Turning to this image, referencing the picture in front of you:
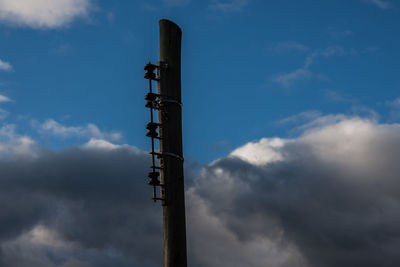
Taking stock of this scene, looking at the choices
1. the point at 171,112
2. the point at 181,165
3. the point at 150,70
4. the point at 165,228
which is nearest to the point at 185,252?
the point at 165,228

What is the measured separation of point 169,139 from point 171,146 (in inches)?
6.8

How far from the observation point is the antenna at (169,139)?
14117mm

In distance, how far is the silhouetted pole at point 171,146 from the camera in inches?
555

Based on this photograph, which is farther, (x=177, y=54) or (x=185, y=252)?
(x=177, y=54)

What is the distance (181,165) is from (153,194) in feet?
3.25

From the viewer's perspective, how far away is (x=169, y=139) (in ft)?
47.7

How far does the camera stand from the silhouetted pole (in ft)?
46.2

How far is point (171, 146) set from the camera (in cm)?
1451

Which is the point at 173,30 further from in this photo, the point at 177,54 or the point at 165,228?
the point at 165,228

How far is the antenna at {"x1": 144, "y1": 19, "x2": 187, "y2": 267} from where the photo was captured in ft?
46.3

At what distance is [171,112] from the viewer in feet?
48.0

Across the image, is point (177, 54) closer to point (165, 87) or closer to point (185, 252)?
point (165, 87)

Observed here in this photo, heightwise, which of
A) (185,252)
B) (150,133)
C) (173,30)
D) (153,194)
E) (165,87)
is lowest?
(185,252)

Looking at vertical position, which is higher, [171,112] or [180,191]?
[171,112]
